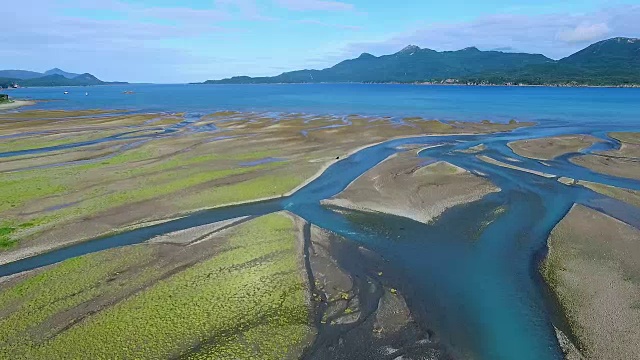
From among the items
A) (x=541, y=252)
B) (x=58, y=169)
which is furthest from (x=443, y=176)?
(x=58, y=169)

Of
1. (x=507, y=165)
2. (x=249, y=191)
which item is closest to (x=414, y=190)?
(x=249, y=191)

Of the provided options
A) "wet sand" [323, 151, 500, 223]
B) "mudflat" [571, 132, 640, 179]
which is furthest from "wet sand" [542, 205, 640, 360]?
"mudflat" [571, 132, 640, 179]

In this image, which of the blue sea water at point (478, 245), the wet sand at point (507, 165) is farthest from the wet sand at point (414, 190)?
the wet sand at point (507, 165)

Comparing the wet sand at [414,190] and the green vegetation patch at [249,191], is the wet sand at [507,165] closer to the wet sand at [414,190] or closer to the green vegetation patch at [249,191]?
the wet sand at [414,190]

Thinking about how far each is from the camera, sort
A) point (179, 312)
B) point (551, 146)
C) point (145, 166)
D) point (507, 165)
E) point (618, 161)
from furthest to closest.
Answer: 1. point (551, 146)
2. point (618, 161)
3. point (507, 165)
4. point (145, 166)
5. point (179, 312)

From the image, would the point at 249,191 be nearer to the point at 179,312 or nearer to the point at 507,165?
the point at 179,312
